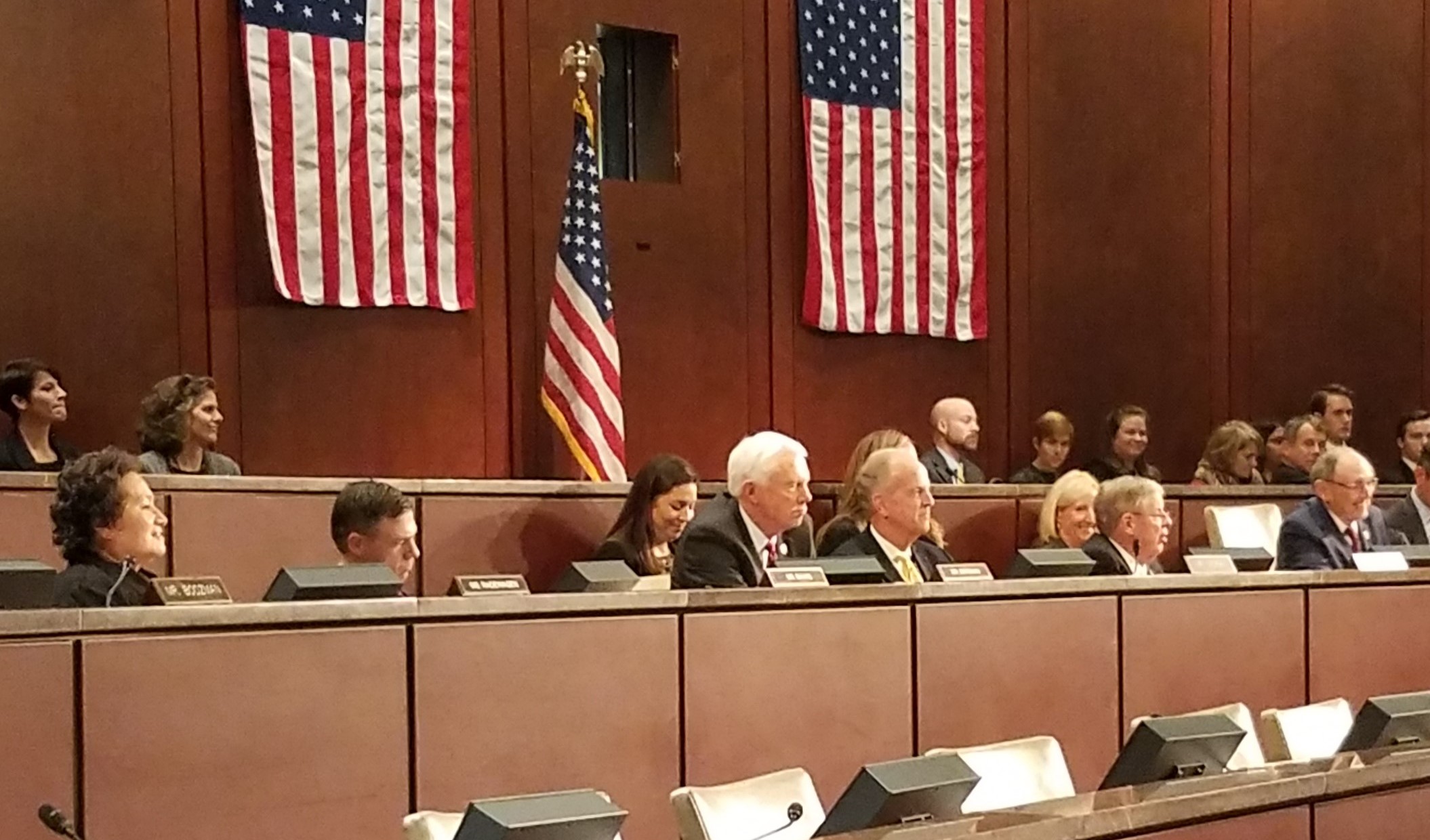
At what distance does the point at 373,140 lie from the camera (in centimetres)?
716

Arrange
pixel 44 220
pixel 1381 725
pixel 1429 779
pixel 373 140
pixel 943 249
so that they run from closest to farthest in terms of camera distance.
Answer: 1. pixel 1429 779
2. pixel 1381 725
3. pixel 44 220
4. pixel 373 140
5. pixel 943 249

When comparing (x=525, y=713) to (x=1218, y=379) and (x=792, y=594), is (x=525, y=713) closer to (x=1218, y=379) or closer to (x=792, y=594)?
(x=792, y=594)

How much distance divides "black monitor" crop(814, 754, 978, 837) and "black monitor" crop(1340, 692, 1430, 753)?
1000 millimetres

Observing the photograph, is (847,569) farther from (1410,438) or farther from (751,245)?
(1410,438)

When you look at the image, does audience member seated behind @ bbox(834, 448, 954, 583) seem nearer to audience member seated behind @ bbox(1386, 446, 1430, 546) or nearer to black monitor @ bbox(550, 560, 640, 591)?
black monitor @ bbox(550, 560, 640, 591)

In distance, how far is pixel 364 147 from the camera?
7.13m

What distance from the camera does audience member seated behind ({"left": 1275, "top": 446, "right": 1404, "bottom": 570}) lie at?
237 inches

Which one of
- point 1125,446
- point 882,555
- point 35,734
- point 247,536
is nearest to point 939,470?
point 1125,446

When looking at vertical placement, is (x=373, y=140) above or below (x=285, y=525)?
above

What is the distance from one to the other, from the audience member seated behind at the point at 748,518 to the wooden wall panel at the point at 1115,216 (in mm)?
4394

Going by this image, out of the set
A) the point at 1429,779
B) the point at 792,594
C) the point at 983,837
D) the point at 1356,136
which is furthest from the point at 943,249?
the point at 983,837

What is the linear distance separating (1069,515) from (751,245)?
247cm

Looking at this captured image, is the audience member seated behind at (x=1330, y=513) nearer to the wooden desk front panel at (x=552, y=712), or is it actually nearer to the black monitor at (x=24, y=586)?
the wooden desk front panel at (x=552, y=712)

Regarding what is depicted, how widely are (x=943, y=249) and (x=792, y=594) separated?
4818mm
